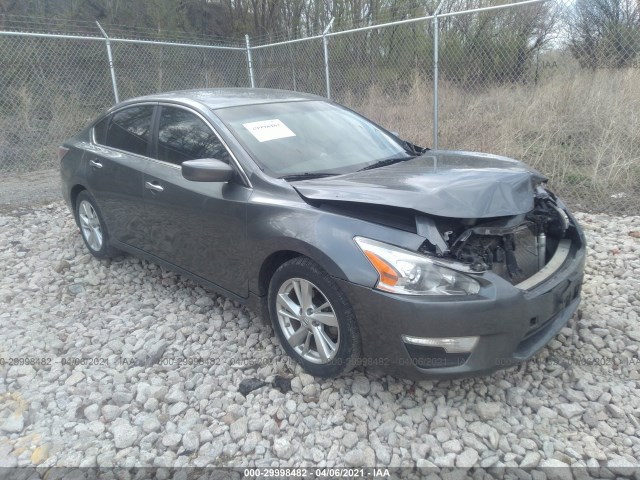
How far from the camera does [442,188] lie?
267 centimetres

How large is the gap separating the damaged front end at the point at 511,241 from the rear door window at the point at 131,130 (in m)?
2.52

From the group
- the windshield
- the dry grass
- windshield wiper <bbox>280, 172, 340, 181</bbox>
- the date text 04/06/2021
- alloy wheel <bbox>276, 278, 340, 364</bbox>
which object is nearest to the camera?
the date text 04/06/2021

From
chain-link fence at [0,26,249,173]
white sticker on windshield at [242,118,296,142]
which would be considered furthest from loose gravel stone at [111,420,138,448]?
chain-link fence at [0,26,249,173]

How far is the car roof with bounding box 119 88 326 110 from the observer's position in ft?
12.0

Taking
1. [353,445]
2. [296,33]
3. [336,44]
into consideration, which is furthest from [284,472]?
[296,33]

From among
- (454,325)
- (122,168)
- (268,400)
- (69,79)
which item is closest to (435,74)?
(122,168)

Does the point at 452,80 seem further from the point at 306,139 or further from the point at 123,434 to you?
the point at 123,434

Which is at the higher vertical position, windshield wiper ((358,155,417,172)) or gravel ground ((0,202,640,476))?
windshield wiper ((358,155,417,172))

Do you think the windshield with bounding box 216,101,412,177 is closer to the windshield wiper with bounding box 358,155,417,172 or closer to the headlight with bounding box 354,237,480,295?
the windshield wiper with bounding box 358,155,417,172

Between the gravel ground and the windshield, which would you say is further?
the windshield

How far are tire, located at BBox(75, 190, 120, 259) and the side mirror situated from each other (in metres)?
1.95

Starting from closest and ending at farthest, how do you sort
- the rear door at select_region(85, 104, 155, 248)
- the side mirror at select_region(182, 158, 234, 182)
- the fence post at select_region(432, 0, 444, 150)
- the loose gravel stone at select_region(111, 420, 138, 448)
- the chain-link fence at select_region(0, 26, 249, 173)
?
the loose gravel stone at select_region(111, 420, 138, 448), the side mirror at select_region(182, 158, 234, 182), the rear door at select_region(85, 104, 155, 248), the fence post at select_region(432, 0, 444, 150), the chain-link fence at select_region(0, 26, 249, 173)

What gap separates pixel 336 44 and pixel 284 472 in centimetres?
842

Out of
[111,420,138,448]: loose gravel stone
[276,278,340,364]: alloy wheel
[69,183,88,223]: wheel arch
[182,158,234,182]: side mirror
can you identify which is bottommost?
[111,420,138,448]: loose gravel stone
